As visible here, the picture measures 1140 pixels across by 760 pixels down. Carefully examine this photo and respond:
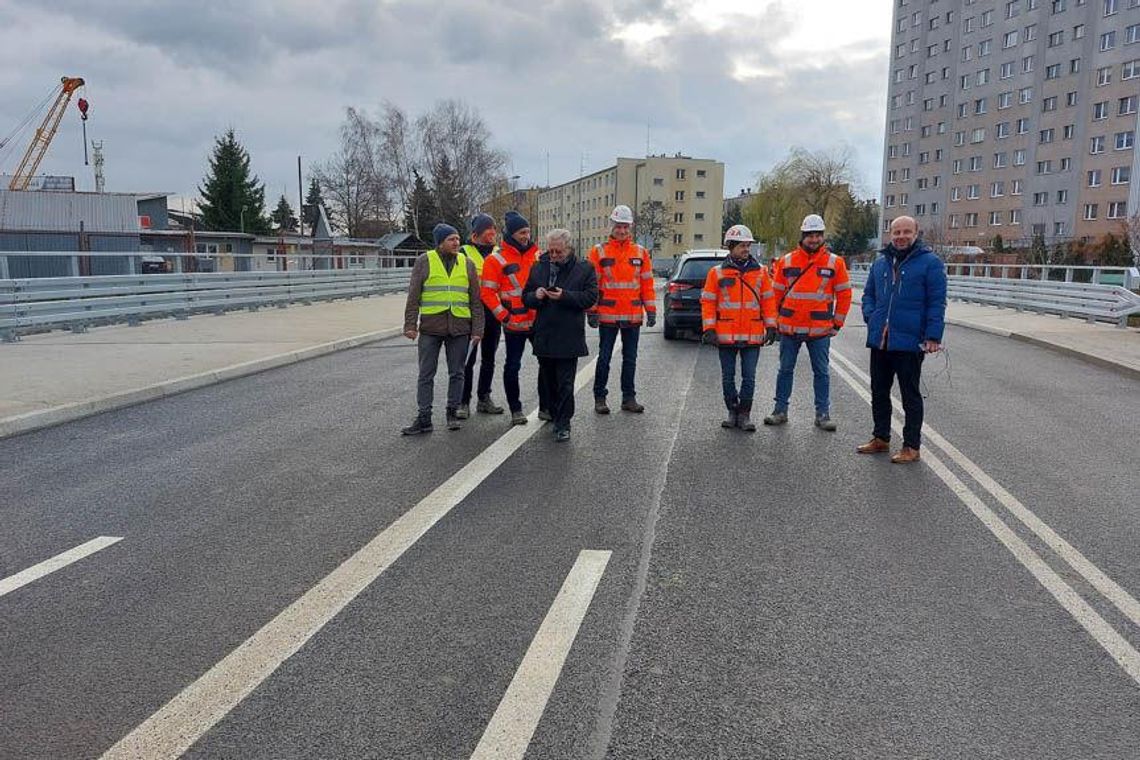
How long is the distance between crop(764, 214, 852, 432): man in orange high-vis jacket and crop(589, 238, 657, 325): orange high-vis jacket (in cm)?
130

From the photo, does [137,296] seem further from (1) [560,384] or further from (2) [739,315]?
(2) [739,315]

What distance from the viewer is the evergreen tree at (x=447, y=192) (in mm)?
64750

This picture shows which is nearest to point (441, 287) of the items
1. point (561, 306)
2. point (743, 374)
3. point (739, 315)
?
point (561, 306)

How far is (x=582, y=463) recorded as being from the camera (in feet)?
21.5

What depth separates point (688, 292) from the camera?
1507 centimetres

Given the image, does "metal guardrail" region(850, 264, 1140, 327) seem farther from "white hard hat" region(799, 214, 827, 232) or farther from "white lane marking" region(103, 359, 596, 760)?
"white lane marking" region(103, 359, 596, 760)

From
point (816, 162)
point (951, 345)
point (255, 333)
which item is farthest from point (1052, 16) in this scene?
point (255, 333)

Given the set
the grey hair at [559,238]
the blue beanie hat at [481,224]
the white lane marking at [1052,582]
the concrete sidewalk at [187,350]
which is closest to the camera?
the white lane marking at [1052,582]

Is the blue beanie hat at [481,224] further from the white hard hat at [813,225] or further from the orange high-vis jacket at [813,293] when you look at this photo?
the white hard hat at [813,225]

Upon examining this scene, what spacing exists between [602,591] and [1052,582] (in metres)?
2.26

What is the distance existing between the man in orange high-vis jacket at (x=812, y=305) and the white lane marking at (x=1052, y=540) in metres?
1.17

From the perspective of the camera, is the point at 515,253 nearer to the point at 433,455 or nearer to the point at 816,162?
the point at 433,455

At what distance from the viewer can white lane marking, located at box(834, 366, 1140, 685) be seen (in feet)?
11.5

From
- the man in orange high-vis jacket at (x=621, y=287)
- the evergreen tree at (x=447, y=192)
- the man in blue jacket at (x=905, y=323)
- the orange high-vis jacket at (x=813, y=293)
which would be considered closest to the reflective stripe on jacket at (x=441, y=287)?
the man in orange high-vis jacket at (x=621, y=287)
